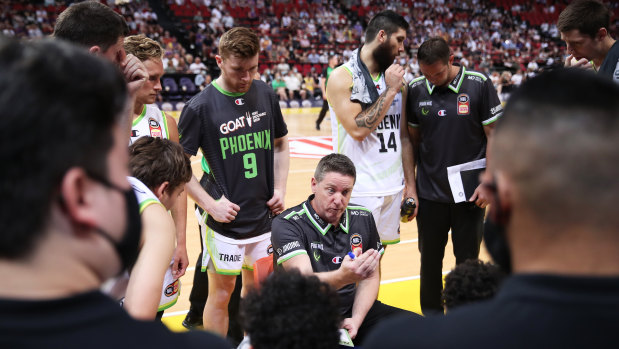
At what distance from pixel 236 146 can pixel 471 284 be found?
2.24 m

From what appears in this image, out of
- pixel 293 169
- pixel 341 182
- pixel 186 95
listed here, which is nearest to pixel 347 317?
pixel 341 182

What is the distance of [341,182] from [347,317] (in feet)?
2.57

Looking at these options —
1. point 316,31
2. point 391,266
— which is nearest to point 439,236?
point 391,266

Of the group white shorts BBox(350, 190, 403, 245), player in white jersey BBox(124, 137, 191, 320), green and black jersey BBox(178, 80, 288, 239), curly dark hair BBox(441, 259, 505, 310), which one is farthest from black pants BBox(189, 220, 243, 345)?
curly dark hair BBox(441, 259, 505, 310)

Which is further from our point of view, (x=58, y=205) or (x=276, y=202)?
(x=276, y=202)

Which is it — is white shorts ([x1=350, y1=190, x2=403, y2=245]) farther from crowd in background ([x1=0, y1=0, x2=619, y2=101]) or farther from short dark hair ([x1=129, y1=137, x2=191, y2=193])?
crowd in background ([x1=0, y1=0, x2=619, y2=101])

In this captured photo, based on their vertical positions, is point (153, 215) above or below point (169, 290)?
above

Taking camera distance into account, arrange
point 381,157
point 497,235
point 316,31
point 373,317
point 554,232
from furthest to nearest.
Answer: point 316,31, point 381,157, point 373,317, point 497,235, point 554,232

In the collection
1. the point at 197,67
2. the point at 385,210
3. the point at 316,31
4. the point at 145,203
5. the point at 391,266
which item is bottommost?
the point at 316,31

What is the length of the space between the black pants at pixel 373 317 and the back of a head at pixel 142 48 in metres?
1.93

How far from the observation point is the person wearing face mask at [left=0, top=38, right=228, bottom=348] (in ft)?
2.41

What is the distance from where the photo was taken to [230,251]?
143 inches

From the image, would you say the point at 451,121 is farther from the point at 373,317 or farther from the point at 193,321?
the point at 193,321

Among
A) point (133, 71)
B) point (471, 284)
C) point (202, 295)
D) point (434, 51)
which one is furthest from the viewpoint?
point (202, 295)
